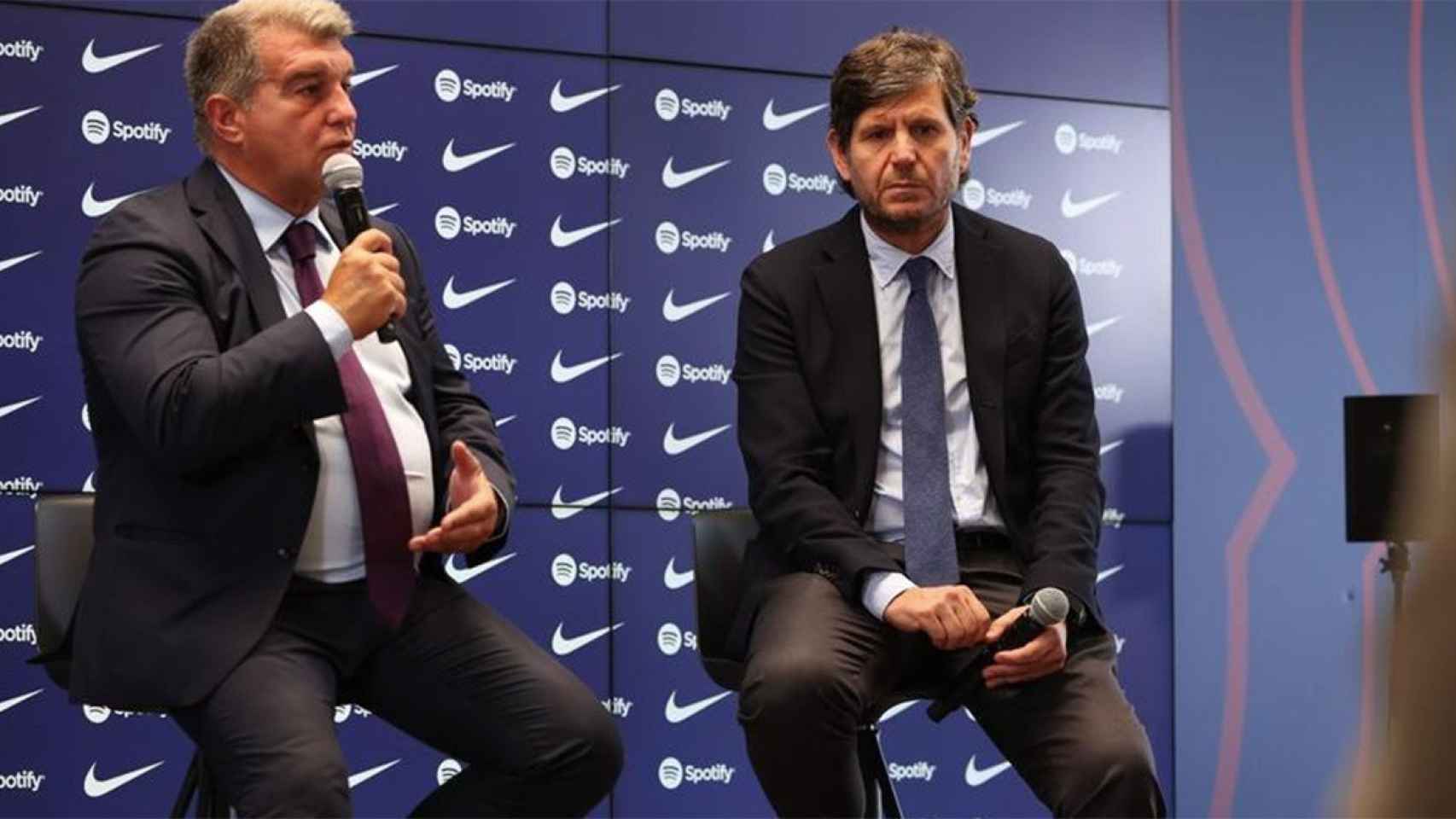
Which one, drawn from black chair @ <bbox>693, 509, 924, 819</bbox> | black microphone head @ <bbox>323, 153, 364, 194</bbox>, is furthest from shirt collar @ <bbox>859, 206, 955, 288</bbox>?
black microphone head @ <bbox>323, 153, 364, 194</bbox>

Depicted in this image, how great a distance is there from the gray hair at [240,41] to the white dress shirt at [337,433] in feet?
0.42

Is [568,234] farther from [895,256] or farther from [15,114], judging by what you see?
[895,256]

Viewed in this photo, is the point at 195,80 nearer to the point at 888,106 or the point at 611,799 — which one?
the point at 888,106

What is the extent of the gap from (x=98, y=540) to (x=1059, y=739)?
5.04ft

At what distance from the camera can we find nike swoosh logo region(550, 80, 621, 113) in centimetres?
484

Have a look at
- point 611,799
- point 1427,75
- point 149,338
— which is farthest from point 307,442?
point 1427,75

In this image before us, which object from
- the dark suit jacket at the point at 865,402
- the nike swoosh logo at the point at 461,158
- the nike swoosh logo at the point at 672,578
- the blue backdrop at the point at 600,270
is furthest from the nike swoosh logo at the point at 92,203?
the dark suit jacket at the point at 865,402

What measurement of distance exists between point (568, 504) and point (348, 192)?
208cm

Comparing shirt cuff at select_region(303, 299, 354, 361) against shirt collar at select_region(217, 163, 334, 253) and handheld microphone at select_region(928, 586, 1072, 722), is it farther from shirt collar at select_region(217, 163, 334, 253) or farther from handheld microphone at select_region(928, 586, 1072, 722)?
handheld microphone at select_region(928, 586, 1072, 722)

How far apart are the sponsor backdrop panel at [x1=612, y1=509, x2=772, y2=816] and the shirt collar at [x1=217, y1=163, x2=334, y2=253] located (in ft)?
6.62

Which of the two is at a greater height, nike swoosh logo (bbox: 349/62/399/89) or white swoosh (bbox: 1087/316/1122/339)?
nike swoosh logo (bbox: 349/62/399/89)

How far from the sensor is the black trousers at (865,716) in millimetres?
2932

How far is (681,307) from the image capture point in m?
4.95

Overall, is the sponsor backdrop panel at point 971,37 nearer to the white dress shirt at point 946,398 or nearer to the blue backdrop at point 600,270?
the blue backdrop at point 600,270
